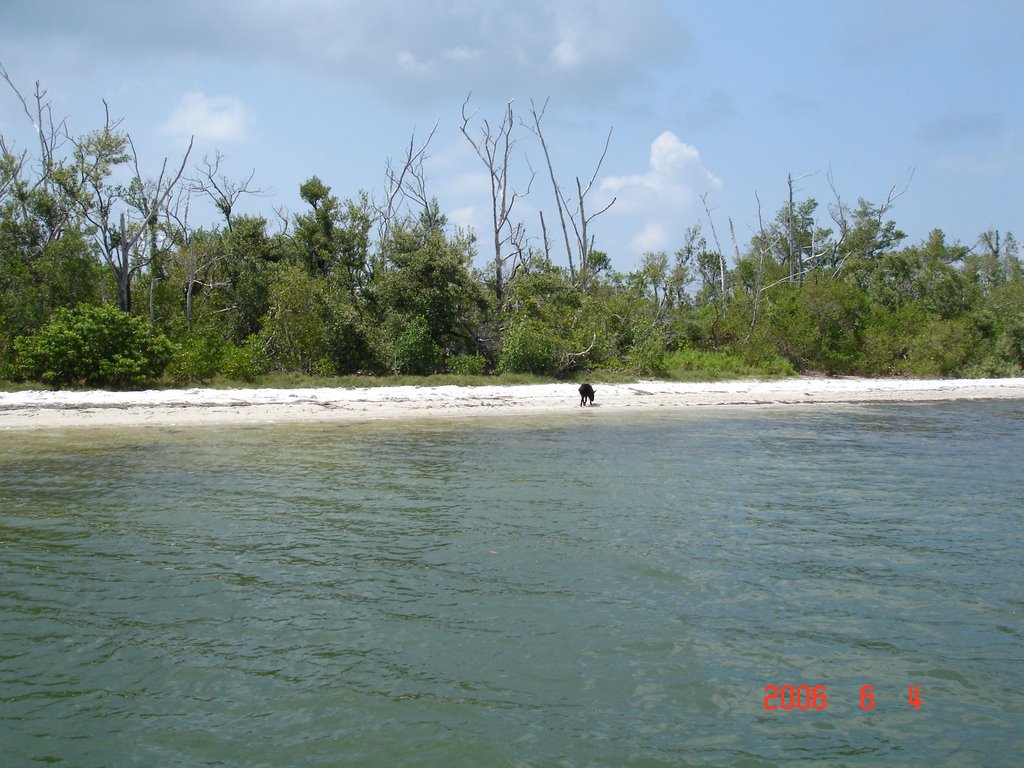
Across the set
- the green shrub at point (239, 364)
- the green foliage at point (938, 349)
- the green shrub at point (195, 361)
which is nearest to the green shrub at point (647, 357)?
the green foliage at point (938, 349)

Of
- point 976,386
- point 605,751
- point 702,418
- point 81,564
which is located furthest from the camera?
point 976,386

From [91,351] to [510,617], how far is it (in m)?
22.2

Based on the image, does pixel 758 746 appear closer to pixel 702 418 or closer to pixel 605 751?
pixel 605 751

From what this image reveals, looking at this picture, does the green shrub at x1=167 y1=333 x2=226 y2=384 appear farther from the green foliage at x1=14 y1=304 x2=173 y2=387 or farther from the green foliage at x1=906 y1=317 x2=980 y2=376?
the green foliage at x1=906 y1=317 x2=980 y2=376

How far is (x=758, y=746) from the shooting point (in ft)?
16.4

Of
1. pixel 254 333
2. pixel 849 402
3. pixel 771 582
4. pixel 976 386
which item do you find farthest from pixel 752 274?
pixel 771 582

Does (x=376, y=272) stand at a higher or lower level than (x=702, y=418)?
higher

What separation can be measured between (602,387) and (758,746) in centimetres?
2474

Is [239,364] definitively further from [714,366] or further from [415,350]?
[714,366]
